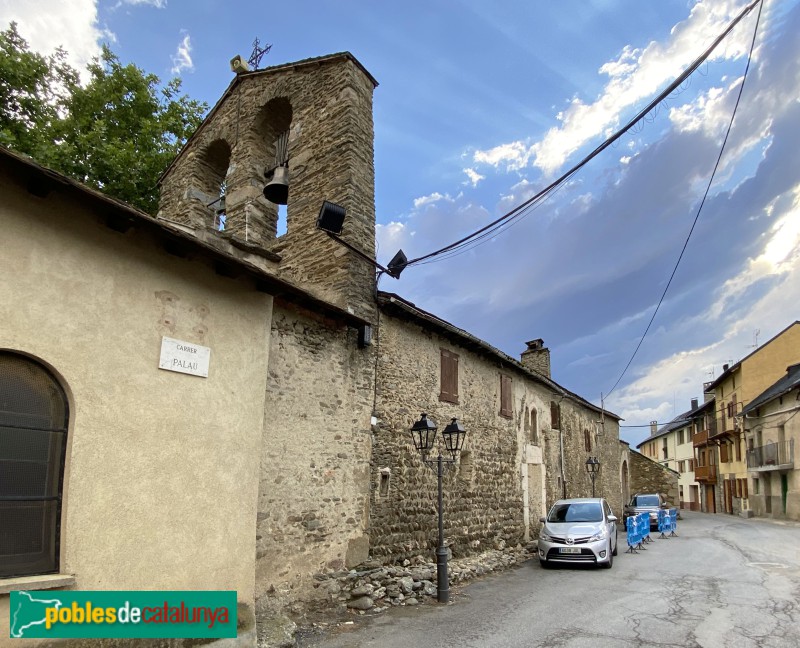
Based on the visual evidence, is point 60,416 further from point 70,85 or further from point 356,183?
point 70,85

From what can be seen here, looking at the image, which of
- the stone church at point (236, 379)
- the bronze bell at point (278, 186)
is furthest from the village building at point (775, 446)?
the bronze bell at point (278, 186)

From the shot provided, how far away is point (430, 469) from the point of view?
1098 centimetres

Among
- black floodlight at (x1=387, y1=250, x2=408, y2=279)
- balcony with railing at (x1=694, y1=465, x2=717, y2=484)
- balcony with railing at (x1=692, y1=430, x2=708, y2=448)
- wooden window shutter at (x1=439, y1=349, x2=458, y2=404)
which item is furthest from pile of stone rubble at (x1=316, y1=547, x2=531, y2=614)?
balcony with railing at (x1=692, y1=430, x2=708, y2=448)

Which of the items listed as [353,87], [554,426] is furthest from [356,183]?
[554,426]

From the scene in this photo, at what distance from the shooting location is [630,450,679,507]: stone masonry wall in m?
35.5

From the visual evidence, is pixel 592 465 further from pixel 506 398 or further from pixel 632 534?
pixel 506 398

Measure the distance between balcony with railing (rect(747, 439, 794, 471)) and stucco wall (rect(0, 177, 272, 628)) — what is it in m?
31.4

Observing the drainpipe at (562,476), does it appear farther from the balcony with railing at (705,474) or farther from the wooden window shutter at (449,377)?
the balcony with railing at (705,474)

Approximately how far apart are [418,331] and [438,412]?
1.85m

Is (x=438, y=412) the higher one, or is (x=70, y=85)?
(x=70, y=85)

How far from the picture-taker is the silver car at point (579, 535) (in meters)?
12.0

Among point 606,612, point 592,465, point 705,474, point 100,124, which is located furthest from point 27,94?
point 705,474

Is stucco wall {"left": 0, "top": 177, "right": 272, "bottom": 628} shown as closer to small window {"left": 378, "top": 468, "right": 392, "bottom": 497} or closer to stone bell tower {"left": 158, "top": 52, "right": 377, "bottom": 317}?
stone bell tower {"left": 158, "top": 52, "right": 377, "bottom": 317}

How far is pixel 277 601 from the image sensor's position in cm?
721
